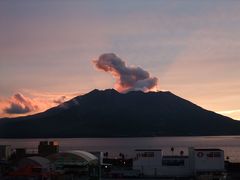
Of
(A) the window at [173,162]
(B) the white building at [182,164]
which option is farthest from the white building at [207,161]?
(A) the window at [173,162]

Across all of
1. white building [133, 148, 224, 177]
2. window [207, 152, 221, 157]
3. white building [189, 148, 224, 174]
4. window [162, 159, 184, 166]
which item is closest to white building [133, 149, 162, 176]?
white building [133, 148, 224, 177]

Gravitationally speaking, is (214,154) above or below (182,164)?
above

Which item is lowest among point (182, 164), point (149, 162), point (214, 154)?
point (182, 164)

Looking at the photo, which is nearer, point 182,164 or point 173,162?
point 182,164

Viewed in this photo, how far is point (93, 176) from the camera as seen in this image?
34.9 m

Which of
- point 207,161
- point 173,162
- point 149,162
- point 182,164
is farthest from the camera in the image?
point 173,162

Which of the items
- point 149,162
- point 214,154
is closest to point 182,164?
point 149,162

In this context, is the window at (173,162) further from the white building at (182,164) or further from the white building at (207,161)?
the white building at (207,161)

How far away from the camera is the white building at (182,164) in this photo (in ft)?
125

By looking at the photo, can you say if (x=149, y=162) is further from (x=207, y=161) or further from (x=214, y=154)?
(x=214, y=154)

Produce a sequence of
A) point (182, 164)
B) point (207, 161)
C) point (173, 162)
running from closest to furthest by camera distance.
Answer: point (207, 161) → point (182, 164) → point (173, 162)

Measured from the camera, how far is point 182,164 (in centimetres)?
4050

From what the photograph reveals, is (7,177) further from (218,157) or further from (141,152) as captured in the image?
(218,157)

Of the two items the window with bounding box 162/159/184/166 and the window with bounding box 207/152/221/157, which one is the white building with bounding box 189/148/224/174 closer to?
the window with bounding box 207/152/221/157
